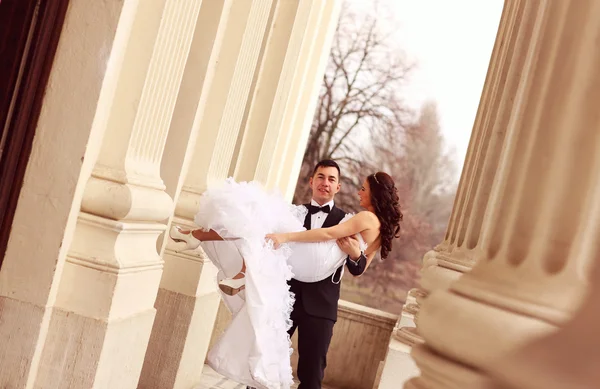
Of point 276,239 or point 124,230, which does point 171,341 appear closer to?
point 276,239

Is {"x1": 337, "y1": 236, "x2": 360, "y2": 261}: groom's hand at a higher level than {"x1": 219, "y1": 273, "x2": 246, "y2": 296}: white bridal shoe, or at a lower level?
higher

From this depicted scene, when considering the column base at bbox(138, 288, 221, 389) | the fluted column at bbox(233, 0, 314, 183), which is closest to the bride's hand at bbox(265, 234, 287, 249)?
the column base at bbox(138, 288, 221, 389)

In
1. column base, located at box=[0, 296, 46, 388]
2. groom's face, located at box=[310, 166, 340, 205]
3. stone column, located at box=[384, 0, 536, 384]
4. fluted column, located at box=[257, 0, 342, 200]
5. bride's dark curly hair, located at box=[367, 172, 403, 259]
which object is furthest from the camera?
fluted column, located at box=[257, 0, 342, 200]

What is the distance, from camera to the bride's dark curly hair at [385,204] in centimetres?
629

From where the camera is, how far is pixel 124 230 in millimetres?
4895

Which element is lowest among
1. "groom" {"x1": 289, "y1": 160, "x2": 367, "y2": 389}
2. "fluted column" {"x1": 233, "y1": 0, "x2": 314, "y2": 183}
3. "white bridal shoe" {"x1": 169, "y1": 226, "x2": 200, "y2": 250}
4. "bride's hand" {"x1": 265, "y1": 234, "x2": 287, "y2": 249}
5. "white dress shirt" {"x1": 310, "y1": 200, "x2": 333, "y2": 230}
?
"groom" {"x1": 289, "y1": 160, "x2": 367, "y2": 389}

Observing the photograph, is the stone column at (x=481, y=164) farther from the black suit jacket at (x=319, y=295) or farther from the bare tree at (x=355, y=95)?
the bare tree at (x=355, y=95)

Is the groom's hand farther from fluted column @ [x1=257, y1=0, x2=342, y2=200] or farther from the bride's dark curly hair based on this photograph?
fluted column @ [x1=257, y1=0, x2=342, y2=200]

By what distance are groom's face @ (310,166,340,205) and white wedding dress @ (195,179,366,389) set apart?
613 mm

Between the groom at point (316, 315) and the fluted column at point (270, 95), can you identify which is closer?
the groom at point (316, 315)

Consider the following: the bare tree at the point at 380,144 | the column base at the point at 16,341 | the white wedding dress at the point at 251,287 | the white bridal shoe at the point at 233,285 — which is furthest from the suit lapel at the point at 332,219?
the bare tree at the point at 380,144

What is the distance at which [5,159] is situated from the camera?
14.9 feet

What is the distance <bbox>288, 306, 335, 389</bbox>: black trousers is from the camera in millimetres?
6148

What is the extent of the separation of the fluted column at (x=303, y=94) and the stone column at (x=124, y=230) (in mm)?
5619
